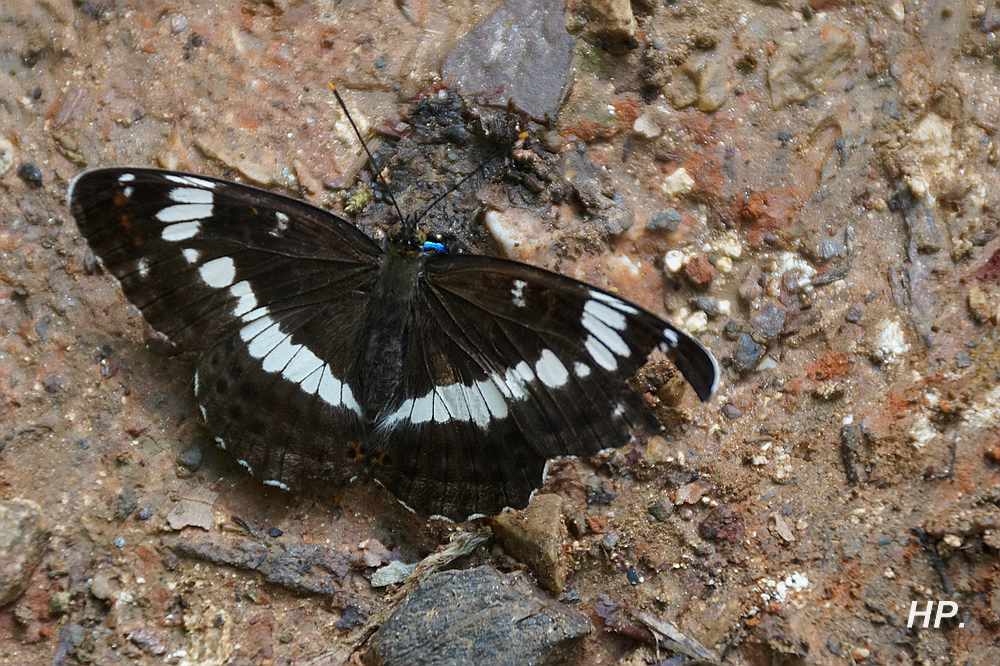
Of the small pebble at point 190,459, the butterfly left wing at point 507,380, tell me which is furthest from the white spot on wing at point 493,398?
the small pebble at point 190,459

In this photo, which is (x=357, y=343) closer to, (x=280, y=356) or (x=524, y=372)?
(x=280, y=356)

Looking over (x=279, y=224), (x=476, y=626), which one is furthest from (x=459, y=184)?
(x=476, y=626)

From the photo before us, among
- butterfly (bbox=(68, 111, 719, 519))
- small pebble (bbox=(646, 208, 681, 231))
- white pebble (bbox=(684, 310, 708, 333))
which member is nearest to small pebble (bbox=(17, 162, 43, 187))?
butterfly (bbox=(68, 111, 719, 519))

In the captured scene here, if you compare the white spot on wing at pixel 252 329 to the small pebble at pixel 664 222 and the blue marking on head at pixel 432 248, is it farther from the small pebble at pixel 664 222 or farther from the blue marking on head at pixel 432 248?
the small pebble at pixel 664 222

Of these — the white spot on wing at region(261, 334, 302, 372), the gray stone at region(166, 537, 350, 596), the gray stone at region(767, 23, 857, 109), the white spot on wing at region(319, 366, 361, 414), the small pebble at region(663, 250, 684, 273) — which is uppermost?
the gray stone at region(767, 23, 857, 109)

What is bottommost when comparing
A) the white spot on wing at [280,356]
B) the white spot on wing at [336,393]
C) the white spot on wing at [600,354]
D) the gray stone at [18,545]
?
the gray stone at [18,545]

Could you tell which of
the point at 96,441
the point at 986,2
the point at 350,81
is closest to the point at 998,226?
the point at 986,2

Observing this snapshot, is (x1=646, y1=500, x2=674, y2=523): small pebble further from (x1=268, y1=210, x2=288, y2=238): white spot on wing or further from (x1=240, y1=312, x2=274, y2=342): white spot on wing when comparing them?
(x1=268, y1=210, x2=288, y2=238): white spot on wing
